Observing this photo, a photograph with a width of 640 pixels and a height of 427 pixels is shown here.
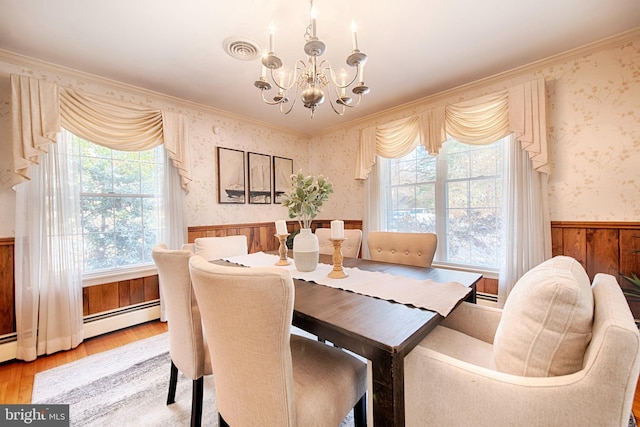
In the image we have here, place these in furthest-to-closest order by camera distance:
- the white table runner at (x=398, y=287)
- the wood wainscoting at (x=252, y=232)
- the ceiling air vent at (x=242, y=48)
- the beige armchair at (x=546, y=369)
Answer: the wood wainscoting at (x=252, y=232)
the ceiling air vent at (x=242, y=48)
the white table runner at (x=398, y=287)
the beige armchair at (x=546, y=369)

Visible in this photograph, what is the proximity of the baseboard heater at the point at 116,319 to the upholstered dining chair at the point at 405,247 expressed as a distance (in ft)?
7.86

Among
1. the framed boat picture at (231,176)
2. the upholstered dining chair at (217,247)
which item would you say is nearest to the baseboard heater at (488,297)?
the upholstered dining chair at (217,247)

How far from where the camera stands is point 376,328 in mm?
873

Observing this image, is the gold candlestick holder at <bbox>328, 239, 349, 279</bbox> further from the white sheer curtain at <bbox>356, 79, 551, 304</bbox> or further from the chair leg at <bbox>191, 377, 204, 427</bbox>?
the white sheer curtain at <bbox>356, 79, 551, 304</bbox>

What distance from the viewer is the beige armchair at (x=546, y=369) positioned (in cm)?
62

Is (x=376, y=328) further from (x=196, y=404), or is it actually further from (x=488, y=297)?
(x=488, y=297)

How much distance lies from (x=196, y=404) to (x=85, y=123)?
2.42 metres

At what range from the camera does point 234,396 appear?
2.91ft

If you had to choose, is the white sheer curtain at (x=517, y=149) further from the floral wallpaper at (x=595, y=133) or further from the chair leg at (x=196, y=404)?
the chair leg at (x=196, y=404)

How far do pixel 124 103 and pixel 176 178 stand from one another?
0.80 m

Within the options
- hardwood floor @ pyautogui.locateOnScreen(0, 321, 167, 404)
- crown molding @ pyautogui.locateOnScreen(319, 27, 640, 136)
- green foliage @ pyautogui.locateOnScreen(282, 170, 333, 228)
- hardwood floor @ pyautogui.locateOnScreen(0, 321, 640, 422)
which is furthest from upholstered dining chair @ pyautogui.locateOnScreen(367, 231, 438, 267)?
hardwood floor @ pyautogui.locateOnScreen(0, 321, 167, 404)

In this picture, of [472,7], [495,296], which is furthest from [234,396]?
[495,296]

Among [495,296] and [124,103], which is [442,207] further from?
[124,103]

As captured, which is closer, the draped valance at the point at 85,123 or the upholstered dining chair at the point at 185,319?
the upholstered dining chair at the point at 185,319
